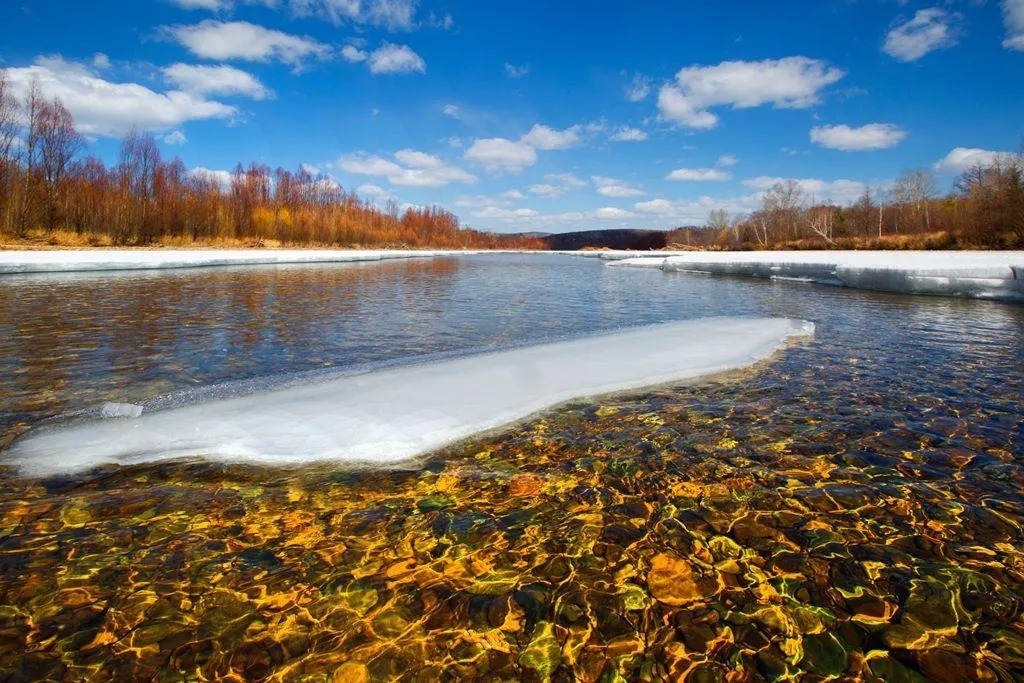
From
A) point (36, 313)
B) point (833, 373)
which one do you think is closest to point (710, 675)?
point (833, 373)

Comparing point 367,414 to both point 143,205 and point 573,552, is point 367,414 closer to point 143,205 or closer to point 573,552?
point 573,552

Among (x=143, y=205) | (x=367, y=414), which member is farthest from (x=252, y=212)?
(x=367, y=414)

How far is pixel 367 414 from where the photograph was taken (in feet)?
10.3

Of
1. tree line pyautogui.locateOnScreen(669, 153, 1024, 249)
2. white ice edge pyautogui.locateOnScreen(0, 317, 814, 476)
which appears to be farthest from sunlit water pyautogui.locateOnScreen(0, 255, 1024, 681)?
tree line pyautogui.locateOnScreen(669, 153, 1024, 249)

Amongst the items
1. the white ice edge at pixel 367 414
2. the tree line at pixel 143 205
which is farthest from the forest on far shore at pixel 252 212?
the white ice edge at pixel 367 414

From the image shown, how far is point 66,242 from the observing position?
25.0m

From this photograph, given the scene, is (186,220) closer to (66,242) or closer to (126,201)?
(126,201)

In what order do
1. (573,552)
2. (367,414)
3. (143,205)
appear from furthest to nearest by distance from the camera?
1. (143,205)
2. (367,414)
3. (573,552)

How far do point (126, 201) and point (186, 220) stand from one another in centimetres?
387

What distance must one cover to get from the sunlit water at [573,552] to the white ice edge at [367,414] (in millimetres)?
204

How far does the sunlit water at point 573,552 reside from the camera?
139cm

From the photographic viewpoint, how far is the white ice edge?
8.75 ft

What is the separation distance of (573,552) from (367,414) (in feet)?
5.87

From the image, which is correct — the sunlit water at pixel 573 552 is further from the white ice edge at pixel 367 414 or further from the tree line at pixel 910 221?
the tree line at pixel 910 221
